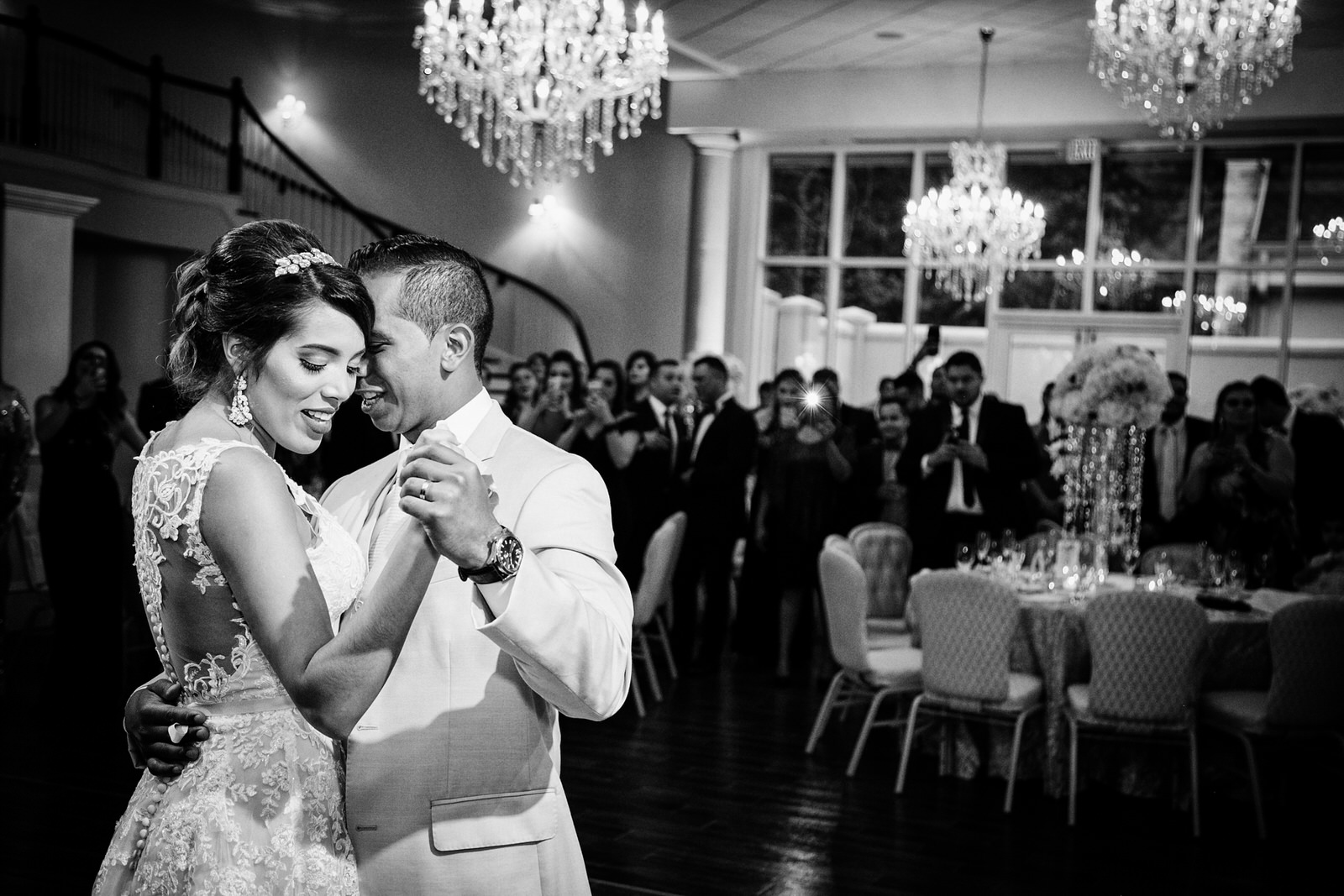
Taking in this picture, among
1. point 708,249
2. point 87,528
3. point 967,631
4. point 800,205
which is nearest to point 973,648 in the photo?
point 967,631

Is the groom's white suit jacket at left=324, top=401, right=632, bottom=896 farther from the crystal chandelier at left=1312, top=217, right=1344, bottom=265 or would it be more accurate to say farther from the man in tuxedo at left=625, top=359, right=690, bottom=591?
the crystal chandelier at left=1312, top=217, right=1344, bottom=265

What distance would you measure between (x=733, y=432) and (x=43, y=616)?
173 inches

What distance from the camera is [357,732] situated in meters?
1.56

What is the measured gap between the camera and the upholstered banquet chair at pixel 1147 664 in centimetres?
457

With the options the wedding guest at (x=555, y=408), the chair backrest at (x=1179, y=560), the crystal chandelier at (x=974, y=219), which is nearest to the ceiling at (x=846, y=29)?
the crystal chandelier at (x=974, y=219)

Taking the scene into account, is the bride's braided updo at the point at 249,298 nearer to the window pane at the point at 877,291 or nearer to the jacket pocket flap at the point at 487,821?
the jacket pocket flap at the point at 487,821

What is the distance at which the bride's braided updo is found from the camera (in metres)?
1.52

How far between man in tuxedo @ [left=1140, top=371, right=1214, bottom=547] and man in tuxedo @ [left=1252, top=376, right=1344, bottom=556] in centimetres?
37

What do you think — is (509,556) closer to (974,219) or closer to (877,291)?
→ (974,219)

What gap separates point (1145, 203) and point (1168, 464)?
5.20 meters

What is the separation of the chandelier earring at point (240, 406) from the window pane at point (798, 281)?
11729mm

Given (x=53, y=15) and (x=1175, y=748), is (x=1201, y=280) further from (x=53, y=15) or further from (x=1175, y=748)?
(x=53, y=15)

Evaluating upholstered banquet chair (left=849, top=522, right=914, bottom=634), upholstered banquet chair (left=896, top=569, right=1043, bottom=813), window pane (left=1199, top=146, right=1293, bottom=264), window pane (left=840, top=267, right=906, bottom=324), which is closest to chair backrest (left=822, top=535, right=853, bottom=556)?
upholstered banquet chair (left=849, top=522, right=914, bottom=634)

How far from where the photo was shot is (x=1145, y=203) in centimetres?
1183
